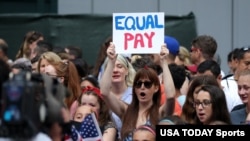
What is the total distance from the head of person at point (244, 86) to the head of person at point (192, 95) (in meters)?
0.43

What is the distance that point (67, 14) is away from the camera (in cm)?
1698

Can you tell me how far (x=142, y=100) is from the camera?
358 inches

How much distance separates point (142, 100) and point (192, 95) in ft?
1.51

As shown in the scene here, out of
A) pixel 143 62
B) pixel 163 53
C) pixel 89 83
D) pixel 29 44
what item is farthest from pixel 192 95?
pixel 29 44

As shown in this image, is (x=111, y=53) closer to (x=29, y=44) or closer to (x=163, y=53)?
(x=163, y=53)

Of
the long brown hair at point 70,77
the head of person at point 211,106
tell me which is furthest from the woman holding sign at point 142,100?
the long brown hair at point 70,77

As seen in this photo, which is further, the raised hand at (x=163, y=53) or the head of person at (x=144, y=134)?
the raised hand at (x=163, y=53)

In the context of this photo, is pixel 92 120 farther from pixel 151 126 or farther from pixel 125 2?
pixel 125 2

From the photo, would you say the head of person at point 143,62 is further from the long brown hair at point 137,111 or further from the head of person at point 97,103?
the long brown hair at point 137,111

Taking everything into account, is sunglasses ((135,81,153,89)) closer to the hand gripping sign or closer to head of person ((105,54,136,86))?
the hand gripping sign

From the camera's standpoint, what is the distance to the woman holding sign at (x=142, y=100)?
893 centimetres

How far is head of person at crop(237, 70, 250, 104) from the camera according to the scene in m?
9.55

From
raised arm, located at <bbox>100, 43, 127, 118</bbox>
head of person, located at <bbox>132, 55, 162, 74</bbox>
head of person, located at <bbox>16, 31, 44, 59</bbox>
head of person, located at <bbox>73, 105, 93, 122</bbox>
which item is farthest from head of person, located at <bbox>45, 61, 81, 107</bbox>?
head of person, located at <bbox>16, 31, 44, 59</bbox>

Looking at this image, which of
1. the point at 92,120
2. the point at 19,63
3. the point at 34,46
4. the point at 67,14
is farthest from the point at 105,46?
the point at 67,14
